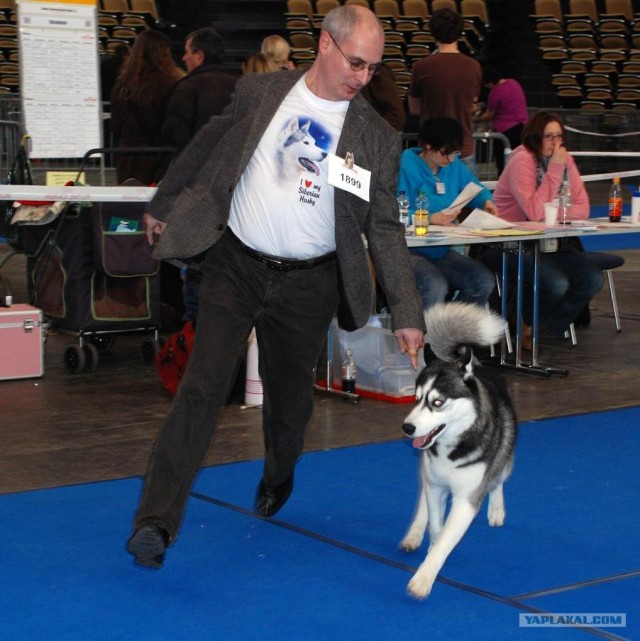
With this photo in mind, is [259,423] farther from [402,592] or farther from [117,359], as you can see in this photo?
[402,592]

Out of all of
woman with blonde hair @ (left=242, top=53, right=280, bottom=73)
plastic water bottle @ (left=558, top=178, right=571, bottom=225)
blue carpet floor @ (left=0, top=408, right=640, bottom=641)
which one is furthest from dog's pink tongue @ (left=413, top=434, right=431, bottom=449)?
woman with blonde hair @ (left=242, top=53, right=280, bottom=73)

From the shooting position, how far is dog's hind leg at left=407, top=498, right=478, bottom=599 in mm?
3180

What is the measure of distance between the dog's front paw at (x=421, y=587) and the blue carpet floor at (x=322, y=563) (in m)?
0.03

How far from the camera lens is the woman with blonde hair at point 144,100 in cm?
737

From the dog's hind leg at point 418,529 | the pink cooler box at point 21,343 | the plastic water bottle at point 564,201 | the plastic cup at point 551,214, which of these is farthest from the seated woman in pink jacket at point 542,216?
the dog's hind leg at point 418,529

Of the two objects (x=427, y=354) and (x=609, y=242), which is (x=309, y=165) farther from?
(x=609, y=242)

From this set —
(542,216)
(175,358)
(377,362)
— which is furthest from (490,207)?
(175,358)

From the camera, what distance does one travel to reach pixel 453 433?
337 cm

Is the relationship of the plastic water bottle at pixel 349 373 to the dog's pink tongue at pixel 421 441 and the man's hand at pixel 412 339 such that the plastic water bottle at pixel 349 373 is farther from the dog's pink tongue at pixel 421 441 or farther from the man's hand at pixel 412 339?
the dog's pink tongue at pixel 421 441

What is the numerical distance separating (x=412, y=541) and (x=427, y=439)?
461mm

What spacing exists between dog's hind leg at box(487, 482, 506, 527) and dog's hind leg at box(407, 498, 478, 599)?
554 mm

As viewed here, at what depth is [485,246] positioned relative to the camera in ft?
23.1

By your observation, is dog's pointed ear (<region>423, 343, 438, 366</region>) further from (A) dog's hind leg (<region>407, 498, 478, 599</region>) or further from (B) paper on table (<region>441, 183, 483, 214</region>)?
(A) dog's hind leg (<region>407, 498, 478, 599</region>)

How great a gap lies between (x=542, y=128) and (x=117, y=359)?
285cm
